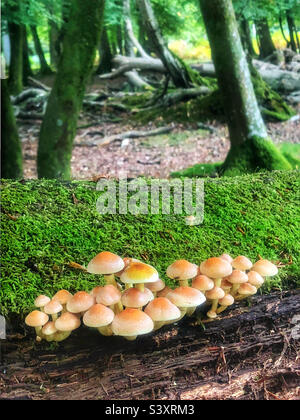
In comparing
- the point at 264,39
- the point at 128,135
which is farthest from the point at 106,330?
the point at 264,39

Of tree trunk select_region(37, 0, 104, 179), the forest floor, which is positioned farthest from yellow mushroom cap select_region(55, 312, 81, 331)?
the forest floor

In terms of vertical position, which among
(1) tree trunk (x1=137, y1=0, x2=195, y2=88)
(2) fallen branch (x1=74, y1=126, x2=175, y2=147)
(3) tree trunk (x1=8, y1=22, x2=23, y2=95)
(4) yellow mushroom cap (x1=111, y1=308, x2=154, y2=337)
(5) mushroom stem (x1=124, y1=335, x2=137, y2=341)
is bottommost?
(5) mushroom stem (x1=124, y1=335, x2=137, y2=341)

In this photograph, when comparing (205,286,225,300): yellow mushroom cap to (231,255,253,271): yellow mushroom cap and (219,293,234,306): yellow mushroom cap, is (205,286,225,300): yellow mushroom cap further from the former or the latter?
(231,255,253,271): yellow mushroom cap

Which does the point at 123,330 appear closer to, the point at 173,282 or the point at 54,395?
the point at 54,395

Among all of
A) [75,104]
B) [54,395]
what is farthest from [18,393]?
[75,104]

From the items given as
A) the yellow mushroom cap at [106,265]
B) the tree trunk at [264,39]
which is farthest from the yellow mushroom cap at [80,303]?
the tree trunk at [264,39]

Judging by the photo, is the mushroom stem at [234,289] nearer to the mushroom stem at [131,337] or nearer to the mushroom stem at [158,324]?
the mushroom stem at [158,324]
